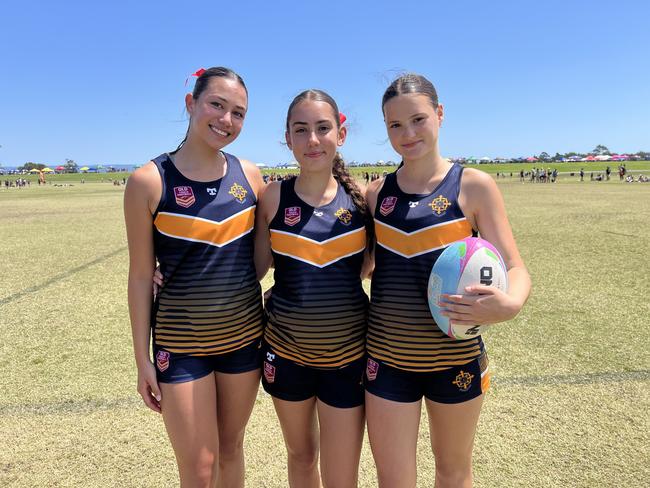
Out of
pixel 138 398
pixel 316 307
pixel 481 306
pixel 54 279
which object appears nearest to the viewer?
pixel 481 306

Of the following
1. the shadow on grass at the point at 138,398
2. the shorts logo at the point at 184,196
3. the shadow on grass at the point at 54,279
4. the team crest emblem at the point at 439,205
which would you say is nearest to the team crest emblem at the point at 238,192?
the shorts logo at the point at 184,196

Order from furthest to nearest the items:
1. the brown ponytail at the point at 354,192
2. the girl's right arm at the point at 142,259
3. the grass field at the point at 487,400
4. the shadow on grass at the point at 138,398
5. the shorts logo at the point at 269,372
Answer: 1. the shadow on grass at the point at 138,398
2. the grass field at the point at 487,400
3. the brown ponytail at the point at 354,192
4. the shorts logo at the point at 269,372
5. the girl's right arm at the point at 142,259

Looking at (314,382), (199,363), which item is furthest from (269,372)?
(199,363)

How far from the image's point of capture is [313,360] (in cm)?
247

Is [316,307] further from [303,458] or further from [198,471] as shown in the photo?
[198,471]

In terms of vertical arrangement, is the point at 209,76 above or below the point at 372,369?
above

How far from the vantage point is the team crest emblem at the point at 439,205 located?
2.37m

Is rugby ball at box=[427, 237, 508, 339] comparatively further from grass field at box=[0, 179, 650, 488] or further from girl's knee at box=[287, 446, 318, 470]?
grass field at box=[0, 179, 650, 488]

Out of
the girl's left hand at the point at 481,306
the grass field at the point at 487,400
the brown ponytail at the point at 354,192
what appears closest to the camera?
the girl's left hand at the point at 481,306

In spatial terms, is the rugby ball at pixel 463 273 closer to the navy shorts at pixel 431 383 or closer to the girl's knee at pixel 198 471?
the navy shorts at pixel 431 383

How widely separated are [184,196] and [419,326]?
1503mm

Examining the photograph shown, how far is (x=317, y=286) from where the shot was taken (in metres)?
2.48

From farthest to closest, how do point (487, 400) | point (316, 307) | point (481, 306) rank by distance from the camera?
point (487, 400) → point (316, 307) → point (481, 306)

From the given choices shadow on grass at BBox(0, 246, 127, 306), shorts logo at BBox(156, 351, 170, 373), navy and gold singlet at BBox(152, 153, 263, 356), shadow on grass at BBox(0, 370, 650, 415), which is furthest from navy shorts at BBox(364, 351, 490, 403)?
shadow on grass at BBox(0, 246, 127, 306)
